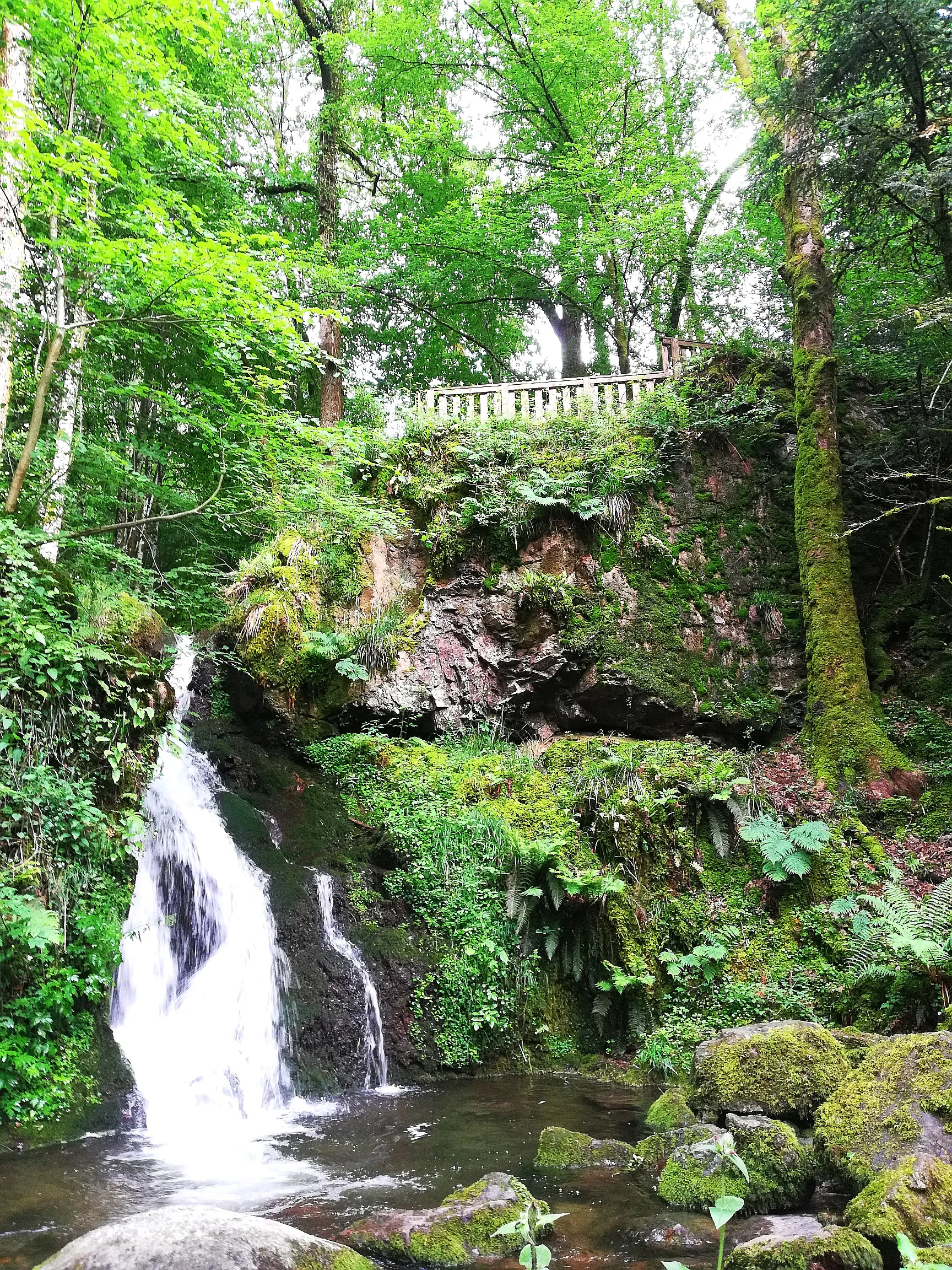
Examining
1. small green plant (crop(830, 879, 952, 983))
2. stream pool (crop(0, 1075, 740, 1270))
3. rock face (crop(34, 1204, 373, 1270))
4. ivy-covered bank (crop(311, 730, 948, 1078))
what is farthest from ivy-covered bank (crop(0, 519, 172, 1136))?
small green plant (crop(830, 879, 952, 983))

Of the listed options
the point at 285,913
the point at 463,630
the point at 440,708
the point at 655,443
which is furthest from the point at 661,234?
the point at 285,913

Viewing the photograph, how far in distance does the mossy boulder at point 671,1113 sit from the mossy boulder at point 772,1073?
89 mm

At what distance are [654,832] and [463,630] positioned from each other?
4.19 m

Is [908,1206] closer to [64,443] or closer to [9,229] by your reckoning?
[9,229]

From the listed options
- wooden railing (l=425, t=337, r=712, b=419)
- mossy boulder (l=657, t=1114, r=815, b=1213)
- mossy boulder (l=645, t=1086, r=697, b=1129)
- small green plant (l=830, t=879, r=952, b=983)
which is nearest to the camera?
mossy boulder (l=657, t=1114, r=815, b=1213)

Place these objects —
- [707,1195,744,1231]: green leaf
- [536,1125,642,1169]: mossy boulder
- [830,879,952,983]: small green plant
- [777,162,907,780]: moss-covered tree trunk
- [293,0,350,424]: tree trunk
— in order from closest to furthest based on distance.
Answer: [707,1195,744,1231]: green leaf, [536,1125,642,1169]: mossy boulder, [830,879,952,983]: small green plant, [777,162,907,780]: moss-covered tree trunk, [293,0,350,424]: tree trunk

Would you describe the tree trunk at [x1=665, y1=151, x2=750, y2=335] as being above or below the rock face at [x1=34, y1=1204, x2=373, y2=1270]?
above

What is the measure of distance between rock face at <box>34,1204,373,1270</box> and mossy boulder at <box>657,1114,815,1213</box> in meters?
2.14

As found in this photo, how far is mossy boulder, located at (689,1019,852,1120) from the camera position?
5.11 m

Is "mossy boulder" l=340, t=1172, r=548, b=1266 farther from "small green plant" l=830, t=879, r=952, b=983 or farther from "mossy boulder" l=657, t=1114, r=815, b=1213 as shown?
"small green plant" l=830, t=879, r=952, b=983

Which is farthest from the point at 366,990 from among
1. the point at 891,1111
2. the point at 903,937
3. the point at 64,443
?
the point at 64,443

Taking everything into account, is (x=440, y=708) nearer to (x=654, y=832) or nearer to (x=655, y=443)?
(x=654, y=832)

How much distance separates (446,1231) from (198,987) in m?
3.87

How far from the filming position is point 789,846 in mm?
8039
